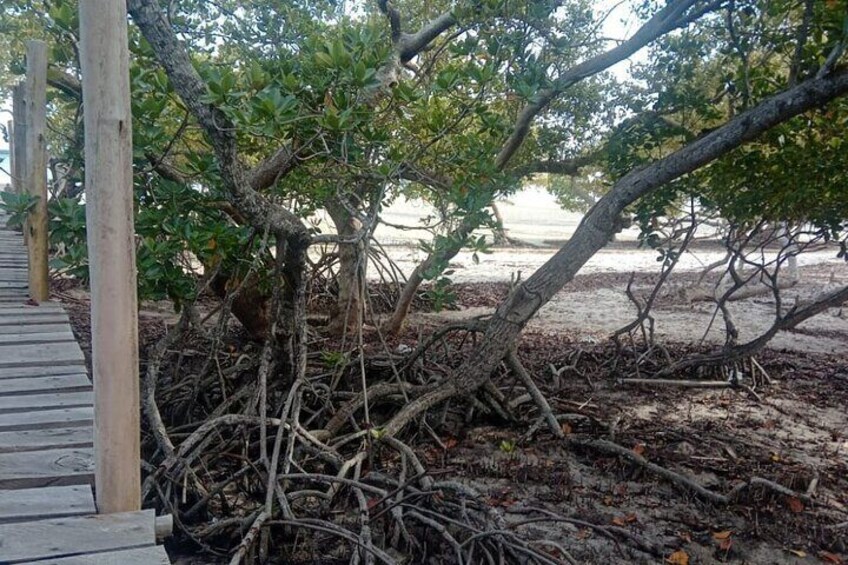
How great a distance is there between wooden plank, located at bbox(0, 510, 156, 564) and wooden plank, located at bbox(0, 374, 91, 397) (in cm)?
104

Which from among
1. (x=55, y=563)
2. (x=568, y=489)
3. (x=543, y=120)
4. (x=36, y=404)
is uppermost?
(x=543, y=120)

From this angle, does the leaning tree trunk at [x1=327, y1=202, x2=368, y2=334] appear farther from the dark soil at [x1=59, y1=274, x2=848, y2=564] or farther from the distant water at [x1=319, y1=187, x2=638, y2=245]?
the distant water at [x1=319, y1=187, x2=638, y2=245]

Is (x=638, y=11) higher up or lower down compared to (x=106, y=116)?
higher up

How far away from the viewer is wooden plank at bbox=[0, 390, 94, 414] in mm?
2541

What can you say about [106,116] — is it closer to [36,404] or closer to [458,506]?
[36,404]

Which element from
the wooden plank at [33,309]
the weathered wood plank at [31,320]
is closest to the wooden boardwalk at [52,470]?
the weathered wood plank at [31,320]

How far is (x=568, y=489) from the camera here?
12.5ft

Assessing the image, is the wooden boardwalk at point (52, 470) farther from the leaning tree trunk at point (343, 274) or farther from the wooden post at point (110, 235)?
the leaning tree trunk at point (343, 274)

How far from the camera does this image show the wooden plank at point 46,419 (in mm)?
2384

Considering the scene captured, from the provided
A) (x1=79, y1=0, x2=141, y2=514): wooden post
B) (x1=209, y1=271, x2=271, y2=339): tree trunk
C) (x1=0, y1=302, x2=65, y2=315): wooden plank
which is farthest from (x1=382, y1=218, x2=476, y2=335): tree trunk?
(x1=79, y1=0, x2=141, y2=514): wooden post

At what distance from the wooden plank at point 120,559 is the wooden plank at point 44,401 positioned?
3.17 ft

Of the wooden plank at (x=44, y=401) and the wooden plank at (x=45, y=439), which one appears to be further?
the wooden plank at (x=44, y=401)

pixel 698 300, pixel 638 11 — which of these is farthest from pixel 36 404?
pixel 698 300

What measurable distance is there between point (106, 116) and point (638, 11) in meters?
4.37
